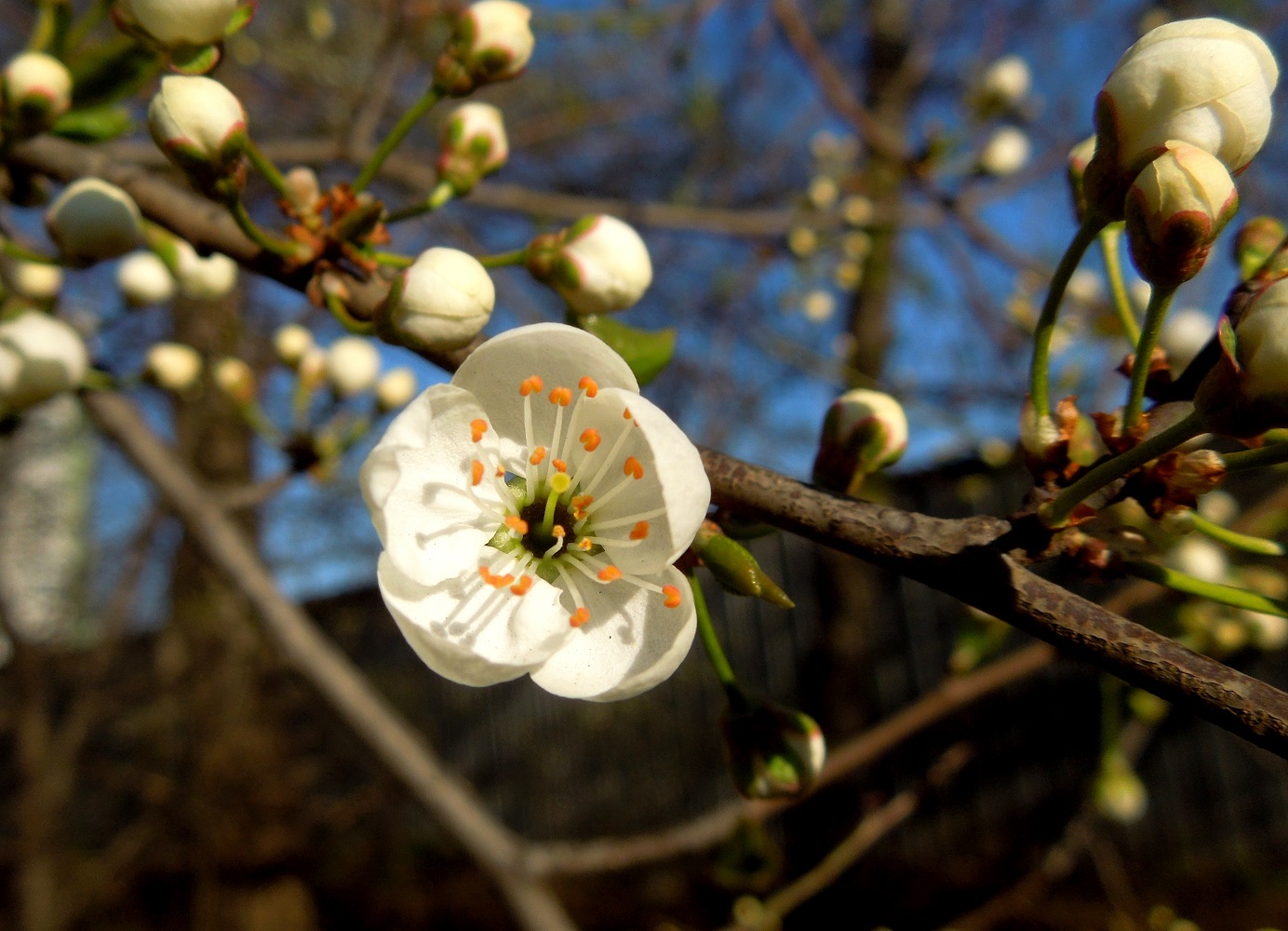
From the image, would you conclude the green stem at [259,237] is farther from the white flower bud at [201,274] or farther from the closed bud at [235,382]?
the closed bud at [235,382]

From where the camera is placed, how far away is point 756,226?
116 inches

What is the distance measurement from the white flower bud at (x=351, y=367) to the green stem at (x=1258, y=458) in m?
1.63

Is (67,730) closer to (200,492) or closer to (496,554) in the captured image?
(200,492)

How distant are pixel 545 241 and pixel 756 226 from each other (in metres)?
2.03

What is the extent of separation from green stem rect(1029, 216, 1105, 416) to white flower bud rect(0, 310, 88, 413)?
1252mm

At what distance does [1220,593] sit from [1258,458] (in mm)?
123

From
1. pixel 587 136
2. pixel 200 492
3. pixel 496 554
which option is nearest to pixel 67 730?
pixel 200 492

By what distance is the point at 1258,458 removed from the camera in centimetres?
66

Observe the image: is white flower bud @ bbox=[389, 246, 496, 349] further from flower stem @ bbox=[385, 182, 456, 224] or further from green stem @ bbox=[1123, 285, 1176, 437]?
green stem @ bbox=[1123, 285, 1176, 437]

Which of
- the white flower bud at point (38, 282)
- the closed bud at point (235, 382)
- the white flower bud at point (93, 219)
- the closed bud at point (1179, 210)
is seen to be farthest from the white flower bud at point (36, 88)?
the closed bud at point (1179, 210)

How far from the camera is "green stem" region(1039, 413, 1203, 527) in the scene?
0.63m

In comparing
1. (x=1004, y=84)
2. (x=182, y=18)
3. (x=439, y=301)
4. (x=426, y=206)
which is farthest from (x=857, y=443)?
(x=1004, y=84)

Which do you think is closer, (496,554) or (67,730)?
(496,554)

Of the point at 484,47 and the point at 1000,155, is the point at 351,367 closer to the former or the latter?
the point at 484,47
